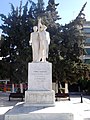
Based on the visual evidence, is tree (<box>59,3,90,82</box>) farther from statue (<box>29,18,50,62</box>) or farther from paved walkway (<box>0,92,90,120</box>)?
statue (<box>29,18,50,62</box>)

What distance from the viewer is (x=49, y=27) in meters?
31.6

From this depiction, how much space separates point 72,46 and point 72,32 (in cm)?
162

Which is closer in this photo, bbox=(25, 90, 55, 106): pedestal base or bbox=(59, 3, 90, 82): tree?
bbox=(25, 90, 55, 106): pedestal base

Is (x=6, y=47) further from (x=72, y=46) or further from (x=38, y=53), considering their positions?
(x=38, y=53)

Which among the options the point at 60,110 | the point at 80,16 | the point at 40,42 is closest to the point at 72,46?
the point at 80,16

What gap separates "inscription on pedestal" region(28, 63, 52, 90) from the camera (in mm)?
13609

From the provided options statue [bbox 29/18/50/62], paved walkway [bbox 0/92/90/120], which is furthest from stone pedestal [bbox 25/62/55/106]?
paved walkway [bbox 0/92/90/120]

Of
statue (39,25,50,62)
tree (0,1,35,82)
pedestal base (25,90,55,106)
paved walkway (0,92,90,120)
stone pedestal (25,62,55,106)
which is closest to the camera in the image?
paved walkway (0,92,90,120)

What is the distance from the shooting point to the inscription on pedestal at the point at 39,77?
44.7 feet

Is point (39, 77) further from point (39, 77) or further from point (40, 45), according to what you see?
point (40, 45)

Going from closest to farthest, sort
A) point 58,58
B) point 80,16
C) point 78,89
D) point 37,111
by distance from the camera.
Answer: point 37,111, point 58,58, point 80,16, point 78,89

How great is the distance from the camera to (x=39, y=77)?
13.6 meters

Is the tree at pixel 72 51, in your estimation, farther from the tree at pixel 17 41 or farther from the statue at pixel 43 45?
the statue at pixel 43 45

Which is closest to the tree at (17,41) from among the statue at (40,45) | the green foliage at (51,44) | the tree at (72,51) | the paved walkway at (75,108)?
the green foliage at (51,44)
